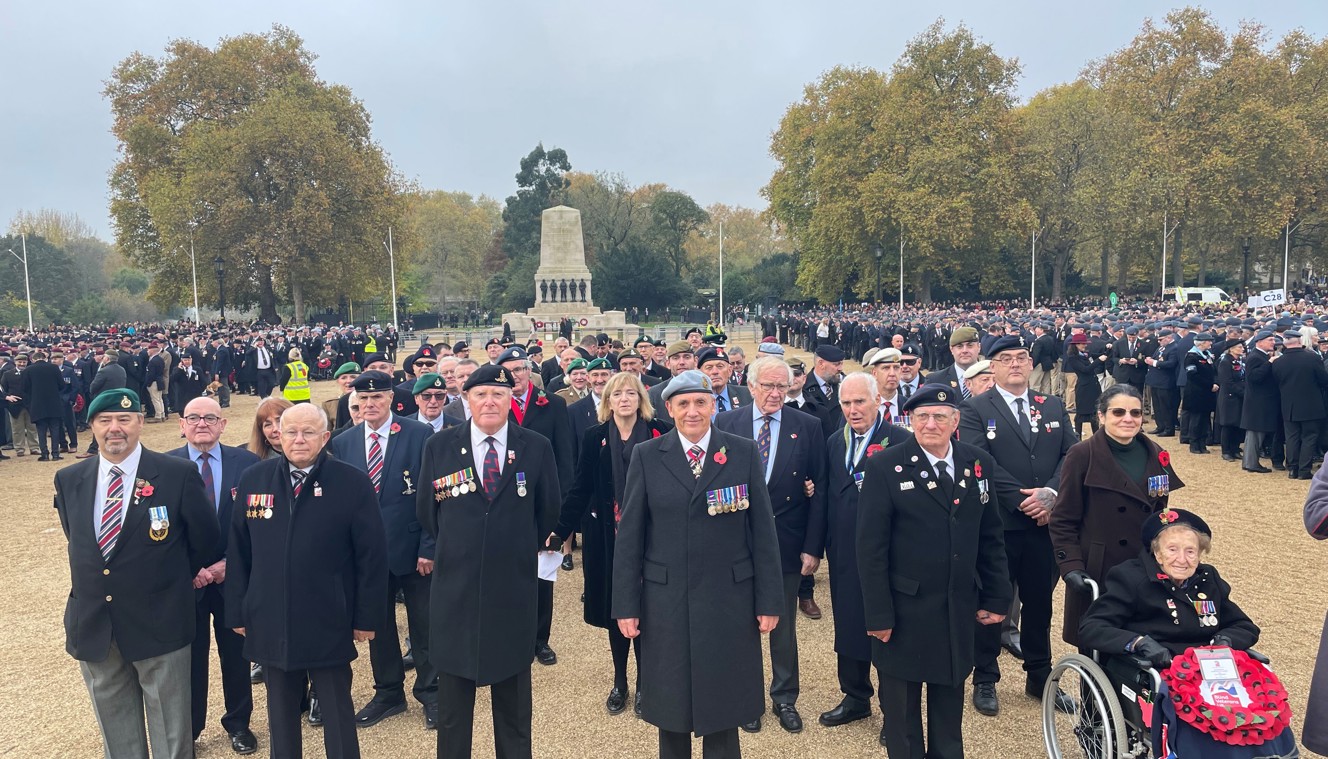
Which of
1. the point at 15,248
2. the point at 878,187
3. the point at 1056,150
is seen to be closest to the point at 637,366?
the point at 878,187

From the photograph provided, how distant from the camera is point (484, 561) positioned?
412 centimetres

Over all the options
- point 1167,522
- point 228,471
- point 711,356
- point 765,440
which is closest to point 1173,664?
point 1167,522

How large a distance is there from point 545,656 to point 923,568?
10.4 ft

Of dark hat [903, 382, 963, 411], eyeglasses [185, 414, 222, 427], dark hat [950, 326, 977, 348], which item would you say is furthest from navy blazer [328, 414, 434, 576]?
dark hat [950, 326, 977, 348]

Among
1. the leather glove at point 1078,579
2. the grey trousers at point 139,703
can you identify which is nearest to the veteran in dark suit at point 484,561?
the grey trousers at point 139,703

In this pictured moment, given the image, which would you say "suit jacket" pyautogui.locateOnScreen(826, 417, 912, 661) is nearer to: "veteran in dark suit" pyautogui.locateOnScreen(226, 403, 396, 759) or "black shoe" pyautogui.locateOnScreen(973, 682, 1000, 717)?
"black shoe" pyautogui.locateOnScreen(973, 682, 1000, 717)

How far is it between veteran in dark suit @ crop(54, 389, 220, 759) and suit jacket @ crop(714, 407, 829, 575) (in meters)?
3.10

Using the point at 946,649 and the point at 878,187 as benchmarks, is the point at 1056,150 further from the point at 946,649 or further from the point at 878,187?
the point at 946,649

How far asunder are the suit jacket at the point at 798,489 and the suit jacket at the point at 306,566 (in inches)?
89.2

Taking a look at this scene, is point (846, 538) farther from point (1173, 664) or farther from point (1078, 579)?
point (1173, 664)

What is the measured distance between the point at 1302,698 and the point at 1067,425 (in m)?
2.18

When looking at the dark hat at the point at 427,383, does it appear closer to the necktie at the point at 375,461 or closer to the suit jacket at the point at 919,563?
the necktie at the point at 375,461

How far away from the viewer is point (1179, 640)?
375cm

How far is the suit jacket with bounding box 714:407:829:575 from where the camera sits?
5.09 meters
